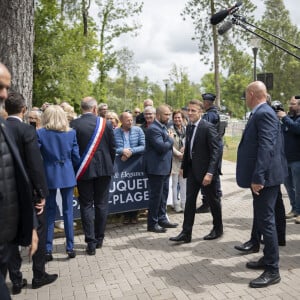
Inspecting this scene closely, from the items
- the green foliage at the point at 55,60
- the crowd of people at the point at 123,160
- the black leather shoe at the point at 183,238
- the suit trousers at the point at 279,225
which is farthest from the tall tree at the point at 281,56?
the black leather shoe at the point at 183,238

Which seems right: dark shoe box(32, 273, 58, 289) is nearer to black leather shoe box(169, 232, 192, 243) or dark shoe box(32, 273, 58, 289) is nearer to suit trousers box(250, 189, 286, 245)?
black leather shoe box(169, 232, 192, 243)

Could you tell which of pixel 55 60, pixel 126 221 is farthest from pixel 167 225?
pixel 55 60

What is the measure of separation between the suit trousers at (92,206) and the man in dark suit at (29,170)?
0.94 meters

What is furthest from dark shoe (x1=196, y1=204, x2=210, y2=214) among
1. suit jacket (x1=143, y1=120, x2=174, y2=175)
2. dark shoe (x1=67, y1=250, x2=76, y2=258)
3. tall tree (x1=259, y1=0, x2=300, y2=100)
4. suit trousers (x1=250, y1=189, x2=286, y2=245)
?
tall tree (x1=259, y1=0, x2=300, y2=100)

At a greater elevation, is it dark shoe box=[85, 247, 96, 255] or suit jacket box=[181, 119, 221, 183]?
suit jacket box=[181, 119, 221, 183]

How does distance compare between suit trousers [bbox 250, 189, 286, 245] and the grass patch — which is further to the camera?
the grass patch

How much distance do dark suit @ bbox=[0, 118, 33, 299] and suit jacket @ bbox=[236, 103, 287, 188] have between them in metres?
2.33

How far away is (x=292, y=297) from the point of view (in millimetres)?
3682

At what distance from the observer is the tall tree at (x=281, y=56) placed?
52.2 meters

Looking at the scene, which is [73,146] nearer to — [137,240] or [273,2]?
[137,240]

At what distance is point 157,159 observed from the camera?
5930mm

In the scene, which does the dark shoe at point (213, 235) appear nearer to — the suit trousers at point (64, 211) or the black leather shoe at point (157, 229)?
the black leather shoe at point (157, 229)

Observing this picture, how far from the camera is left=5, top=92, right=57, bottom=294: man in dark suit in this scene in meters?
3.55

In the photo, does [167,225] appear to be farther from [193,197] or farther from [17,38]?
[17,38]
